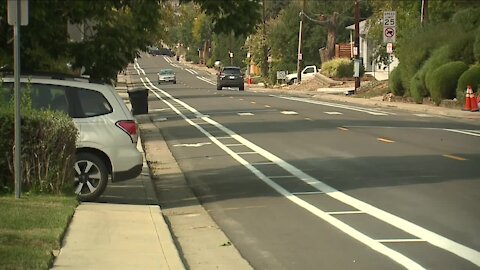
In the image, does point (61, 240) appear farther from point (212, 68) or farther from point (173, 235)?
point (212, 68)

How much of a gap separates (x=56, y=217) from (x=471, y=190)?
687 centimetres

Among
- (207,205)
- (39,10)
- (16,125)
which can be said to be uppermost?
(39,10)

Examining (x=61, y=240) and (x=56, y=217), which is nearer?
(x=61, y=240)

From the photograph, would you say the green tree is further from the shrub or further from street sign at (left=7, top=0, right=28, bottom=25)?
the shrub

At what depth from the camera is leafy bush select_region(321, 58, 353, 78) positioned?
3034 inches

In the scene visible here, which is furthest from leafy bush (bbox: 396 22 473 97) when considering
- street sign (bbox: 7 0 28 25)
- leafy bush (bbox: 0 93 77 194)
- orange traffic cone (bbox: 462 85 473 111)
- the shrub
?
street sign (bbox: 7 0 28 25)

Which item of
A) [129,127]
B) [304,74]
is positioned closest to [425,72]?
[129,127]

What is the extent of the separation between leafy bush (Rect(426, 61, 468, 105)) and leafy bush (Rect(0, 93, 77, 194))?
1178 inches

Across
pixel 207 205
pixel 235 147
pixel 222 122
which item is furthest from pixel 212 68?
pixel 207 205

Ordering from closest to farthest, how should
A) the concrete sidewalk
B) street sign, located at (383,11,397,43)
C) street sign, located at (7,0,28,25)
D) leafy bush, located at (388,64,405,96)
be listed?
the concrete sidewalk
street sign, located at (7,0,28,25)
leafy bush, located at (388,64,405,96)
street sign, located at (383,11,397,43)

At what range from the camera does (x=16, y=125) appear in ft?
39.2

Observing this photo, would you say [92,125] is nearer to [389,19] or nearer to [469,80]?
[469,80]

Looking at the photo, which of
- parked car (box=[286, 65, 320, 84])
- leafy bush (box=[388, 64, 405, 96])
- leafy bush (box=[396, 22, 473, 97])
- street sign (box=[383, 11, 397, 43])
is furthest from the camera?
parked car (box=[286, 65, 320, 84])

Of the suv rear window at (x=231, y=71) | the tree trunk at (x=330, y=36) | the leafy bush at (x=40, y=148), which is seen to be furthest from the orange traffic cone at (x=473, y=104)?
the tree trunk at (x=330, y=36)
